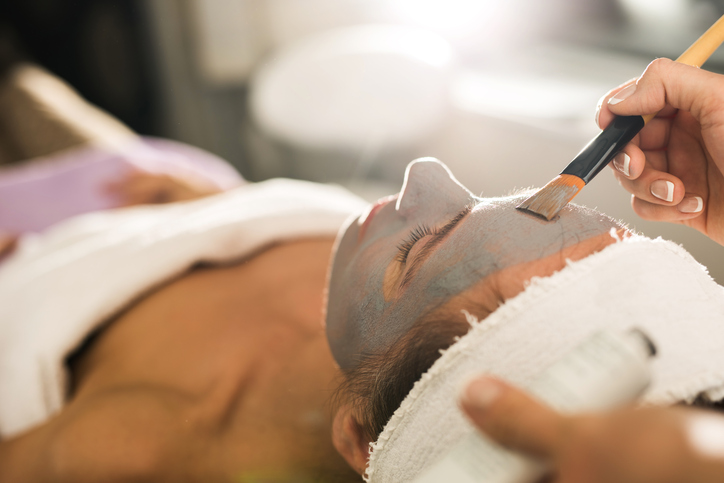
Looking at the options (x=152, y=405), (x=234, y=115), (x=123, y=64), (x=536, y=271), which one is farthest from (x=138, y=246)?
(x=123, y=64)

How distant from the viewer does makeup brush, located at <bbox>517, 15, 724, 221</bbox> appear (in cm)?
36

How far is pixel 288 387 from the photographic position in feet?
1.98

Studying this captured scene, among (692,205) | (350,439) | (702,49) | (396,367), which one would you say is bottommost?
(350,439)

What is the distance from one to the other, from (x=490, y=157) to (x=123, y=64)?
1.64 metres

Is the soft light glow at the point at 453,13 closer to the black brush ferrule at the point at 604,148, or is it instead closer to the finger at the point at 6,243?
the black brush ferrule at the point at 604,148

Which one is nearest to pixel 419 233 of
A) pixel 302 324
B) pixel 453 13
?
pixel 302 324

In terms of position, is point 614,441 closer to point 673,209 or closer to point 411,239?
point 411,239

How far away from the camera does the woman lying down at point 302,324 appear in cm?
31

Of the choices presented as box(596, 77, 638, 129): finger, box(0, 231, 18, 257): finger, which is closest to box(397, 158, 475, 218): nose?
box(596, 77, 638, 129): finger

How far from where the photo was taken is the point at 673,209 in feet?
1.50

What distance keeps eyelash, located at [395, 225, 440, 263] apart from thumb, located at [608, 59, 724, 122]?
19 cm

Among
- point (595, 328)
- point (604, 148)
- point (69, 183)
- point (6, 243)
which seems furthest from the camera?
point (69, 183)

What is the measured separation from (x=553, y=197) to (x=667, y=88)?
5.9 inches

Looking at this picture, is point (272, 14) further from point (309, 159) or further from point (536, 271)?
point (536, 271)
